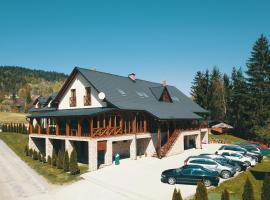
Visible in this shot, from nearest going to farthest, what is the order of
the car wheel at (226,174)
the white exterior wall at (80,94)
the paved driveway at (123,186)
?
the paved driveway at (123,186)
the car wheel at (226,174)
the white exterior wall at (80,94)

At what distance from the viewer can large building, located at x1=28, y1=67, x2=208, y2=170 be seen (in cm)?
3403

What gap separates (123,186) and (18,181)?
9.89 m

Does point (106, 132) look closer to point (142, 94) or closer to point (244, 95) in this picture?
point (142, 94)

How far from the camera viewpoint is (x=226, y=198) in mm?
17047

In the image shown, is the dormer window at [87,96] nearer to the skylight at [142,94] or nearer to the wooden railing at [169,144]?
the skylight at [142,94]

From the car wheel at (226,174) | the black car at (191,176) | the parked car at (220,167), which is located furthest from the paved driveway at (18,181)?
the car wheel at (226,174)

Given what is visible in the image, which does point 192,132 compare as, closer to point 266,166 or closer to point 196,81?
point 266,166

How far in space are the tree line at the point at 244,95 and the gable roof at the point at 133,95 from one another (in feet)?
55.3

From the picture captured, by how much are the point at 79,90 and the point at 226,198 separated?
26.2m

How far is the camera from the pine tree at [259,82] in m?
60.3

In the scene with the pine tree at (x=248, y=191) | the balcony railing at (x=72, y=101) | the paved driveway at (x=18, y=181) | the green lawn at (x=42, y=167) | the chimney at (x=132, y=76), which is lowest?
the paved driveway at (x=18, y=181)

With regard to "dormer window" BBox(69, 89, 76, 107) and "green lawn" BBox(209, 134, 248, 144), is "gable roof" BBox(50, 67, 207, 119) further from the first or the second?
"green lawn" BBox(209, 134, 248, 144)

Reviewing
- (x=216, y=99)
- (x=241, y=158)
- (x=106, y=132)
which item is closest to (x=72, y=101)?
(x=106, y=132)

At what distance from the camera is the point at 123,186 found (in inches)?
995
